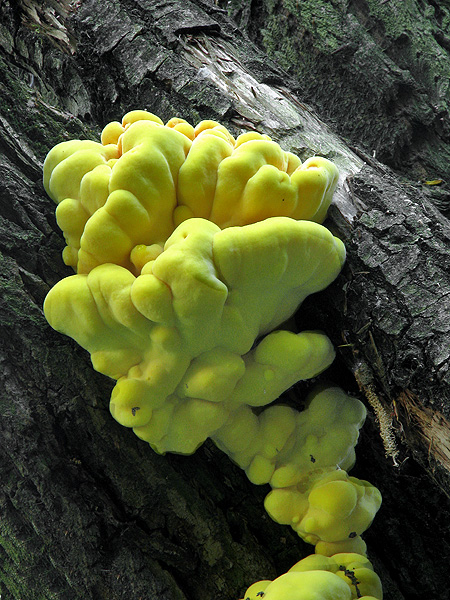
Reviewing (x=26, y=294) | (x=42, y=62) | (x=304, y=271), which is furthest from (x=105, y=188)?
(x=42, y=62)

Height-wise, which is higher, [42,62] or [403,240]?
[403,240]

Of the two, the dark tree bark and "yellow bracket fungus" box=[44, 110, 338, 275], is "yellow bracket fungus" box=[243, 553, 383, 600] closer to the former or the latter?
the dark tree bark

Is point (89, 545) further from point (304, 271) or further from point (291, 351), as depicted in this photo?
point (304, 271)

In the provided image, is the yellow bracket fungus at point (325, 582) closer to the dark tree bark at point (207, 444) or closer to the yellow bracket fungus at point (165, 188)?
the dark tree bark at point (207, 444)

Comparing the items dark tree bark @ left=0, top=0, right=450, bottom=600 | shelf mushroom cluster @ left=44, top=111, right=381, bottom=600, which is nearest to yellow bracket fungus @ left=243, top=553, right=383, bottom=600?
shelf mushroom cluster @ left=44, top=111, right=381, bottom=600

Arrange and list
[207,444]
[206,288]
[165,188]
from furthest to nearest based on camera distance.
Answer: [207,444], [165,188], [206,288]

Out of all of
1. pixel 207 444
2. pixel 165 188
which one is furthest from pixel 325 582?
pixel 165 188

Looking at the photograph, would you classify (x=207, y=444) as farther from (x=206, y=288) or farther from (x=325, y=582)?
(x=206, y=288)
